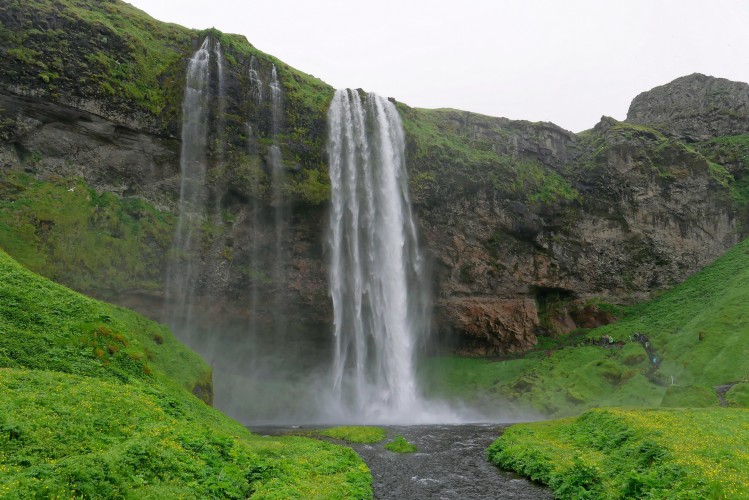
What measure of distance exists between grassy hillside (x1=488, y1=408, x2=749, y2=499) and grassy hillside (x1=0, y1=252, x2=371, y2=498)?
7.70 meters

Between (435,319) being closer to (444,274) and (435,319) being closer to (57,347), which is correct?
(444,274)

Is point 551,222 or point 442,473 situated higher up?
point 551,222

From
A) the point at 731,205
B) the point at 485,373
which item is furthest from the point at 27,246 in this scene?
the point at 731,205

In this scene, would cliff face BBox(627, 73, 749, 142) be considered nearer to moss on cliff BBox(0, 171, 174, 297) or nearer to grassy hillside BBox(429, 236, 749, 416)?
grassy hillside BBox(429, 236, 749, 416)

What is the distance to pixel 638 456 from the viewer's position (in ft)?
57.8

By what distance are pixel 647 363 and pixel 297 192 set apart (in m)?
42.7

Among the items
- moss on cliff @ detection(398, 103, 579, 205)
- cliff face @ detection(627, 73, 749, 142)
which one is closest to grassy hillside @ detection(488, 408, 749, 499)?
moss on cliff @ detection(398, 103, 579, 205)

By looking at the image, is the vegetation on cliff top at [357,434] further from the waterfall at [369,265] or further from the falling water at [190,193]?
the falling water at [190,193]

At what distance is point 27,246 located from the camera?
39.2 m

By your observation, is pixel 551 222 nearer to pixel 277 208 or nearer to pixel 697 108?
pixel 277 208

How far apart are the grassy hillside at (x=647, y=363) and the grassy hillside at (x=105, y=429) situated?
33.1 m

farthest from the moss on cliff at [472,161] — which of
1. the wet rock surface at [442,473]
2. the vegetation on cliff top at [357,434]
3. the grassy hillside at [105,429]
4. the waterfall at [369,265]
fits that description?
the grassy hillside at [105,429]

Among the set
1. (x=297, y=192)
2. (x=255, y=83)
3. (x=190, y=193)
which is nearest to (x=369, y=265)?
(x=297, y=192)

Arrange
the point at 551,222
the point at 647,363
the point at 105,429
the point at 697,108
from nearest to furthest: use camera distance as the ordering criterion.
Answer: the point at 105,429 < the point at 647,363 < the point at 551,222 < the point at 697,108
